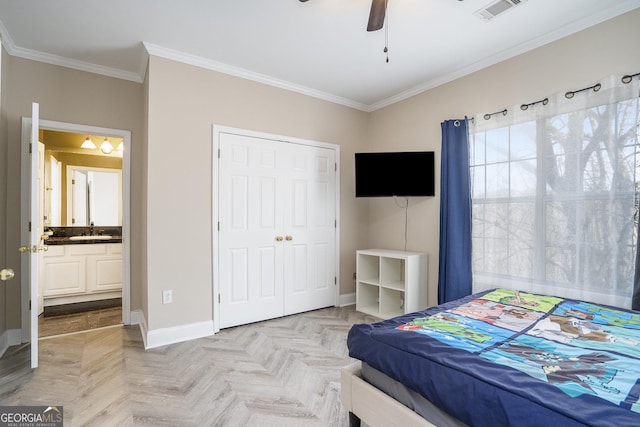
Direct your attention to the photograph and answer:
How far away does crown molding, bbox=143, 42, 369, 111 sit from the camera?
2781mm

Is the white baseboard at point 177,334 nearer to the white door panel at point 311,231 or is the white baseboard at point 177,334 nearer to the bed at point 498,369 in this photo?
the white door panel at point 311,231

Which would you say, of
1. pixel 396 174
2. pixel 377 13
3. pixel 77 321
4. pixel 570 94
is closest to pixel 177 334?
pixel 77 321

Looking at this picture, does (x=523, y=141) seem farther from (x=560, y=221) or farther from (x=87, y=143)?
(x=87, y=143)

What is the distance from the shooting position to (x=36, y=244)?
7.57 ft

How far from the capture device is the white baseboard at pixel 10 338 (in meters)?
2.62

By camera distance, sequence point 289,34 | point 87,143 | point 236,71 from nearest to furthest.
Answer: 1. point 289,34
2. point 236,71
3. point 87,143

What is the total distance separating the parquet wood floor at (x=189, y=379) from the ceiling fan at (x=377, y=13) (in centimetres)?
242

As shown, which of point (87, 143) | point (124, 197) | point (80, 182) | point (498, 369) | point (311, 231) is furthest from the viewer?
point (80, 182)

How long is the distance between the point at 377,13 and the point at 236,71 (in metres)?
1.85

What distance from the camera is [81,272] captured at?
4.26 meters

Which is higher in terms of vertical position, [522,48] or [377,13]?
[522,48]

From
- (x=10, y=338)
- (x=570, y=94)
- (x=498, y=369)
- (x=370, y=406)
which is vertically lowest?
(x=10, y=338)

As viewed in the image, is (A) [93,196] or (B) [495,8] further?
(A) [93,196]

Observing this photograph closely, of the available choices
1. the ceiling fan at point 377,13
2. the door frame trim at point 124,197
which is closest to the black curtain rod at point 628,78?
the ceiling fan at point 377,13
